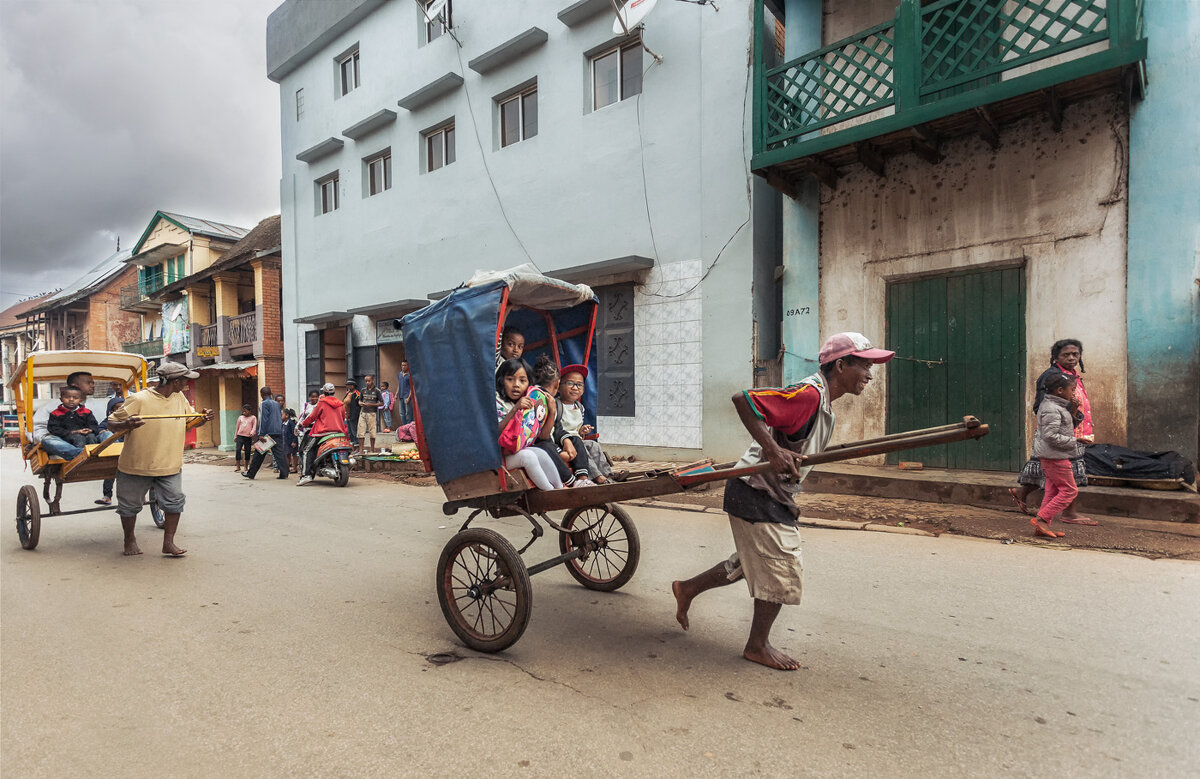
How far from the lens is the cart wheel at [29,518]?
20.0 feet

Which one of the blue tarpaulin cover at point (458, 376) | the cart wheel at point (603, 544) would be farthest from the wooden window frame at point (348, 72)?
the cart wheel at point (603, 544)

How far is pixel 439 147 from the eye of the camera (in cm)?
1527

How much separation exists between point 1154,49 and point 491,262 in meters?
10.7

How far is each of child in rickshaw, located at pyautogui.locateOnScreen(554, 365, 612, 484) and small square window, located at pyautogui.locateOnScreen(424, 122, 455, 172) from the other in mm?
11445

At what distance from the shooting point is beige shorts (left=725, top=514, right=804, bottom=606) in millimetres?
3109

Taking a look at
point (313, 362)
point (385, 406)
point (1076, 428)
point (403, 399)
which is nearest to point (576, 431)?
point (1076, 428)

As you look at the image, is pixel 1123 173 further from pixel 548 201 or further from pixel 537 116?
pixel 537 116

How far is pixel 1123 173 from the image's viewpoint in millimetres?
7219

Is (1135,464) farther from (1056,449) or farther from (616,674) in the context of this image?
(616,674)

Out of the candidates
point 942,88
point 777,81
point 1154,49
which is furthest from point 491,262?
point 1154,49

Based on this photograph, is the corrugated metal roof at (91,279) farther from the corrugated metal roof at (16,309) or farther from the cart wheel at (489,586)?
the cart wheel at (489,586)

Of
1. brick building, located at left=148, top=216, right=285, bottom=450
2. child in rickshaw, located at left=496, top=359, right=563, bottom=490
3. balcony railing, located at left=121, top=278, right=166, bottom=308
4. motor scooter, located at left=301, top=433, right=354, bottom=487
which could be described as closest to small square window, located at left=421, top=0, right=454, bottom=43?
motor scooter, located at left=301, top=433, right=354, bottom=487

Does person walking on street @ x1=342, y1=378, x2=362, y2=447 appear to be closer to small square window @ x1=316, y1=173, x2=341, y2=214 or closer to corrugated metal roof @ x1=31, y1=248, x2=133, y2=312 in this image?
small square window @ x1=316, y1=173, x2=341, y2=214

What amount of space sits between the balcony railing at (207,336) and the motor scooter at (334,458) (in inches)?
649
